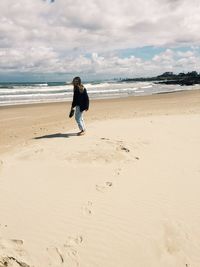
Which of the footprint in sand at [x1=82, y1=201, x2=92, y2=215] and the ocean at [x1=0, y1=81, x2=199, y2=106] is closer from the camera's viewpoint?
the footprint in sand at [x1=82, y1=201, x2=92, y2=215]

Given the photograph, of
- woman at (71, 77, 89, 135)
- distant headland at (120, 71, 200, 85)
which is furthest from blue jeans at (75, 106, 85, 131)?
distant headland at (120, 71, 200, 85)

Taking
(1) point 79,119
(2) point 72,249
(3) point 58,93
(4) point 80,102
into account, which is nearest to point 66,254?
(2) point 72,249

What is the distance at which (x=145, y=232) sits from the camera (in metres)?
5.20

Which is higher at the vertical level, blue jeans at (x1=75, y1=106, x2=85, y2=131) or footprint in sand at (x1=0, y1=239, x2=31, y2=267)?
blue jeans at (x1=75, y1=106, x2=85, y2=131)

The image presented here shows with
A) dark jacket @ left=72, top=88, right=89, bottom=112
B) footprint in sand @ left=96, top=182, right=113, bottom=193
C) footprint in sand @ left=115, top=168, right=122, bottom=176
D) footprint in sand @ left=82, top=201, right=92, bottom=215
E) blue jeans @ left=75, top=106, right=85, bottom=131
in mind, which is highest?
dark jacket @ left=72, top=88, right=89, bottom=112

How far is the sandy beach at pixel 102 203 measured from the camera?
4762 mm

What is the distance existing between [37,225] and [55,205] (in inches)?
27.6

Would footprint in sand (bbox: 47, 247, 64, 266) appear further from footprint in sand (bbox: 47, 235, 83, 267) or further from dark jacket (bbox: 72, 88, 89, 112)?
dark jacket (bbox: 72, 88, 89, 112)

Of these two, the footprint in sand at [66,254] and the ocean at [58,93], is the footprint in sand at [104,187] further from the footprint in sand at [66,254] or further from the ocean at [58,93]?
the ocean at [58,93]

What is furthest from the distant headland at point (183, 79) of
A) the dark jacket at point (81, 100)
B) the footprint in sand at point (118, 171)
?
the footprint in sand at point (118, 171)

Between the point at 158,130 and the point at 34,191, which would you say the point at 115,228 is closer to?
the point at 34,191

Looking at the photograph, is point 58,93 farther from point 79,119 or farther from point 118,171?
point 118,171

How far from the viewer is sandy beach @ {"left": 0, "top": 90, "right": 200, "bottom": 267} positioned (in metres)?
4.76

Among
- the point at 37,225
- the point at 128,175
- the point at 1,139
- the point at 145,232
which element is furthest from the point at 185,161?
the point at 1,139
